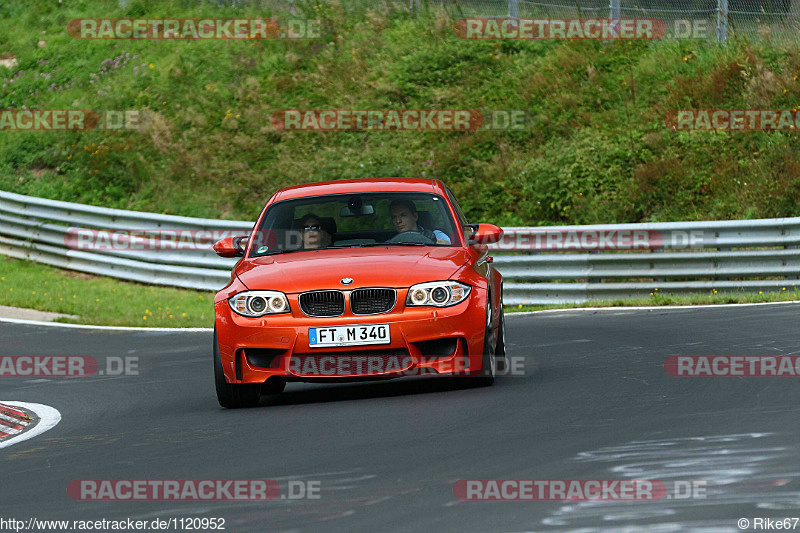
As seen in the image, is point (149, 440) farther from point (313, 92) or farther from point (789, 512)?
point (313, 92)

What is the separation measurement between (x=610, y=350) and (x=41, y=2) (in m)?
29.9

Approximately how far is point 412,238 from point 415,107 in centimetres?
1737

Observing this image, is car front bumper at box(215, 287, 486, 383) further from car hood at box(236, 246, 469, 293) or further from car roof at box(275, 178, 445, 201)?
car roof at box(275, 178, 445, 201)

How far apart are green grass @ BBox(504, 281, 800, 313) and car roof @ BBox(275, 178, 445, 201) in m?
6.69

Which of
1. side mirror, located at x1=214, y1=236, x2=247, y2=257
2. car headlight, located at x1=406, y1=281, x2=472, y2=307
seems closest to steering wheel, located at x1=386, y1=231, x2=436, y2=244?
car headlight, located at x1=406, y1=281, x2=472, y2=307

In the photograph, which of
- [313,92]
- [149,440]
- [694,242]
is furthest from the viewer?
[313,92]

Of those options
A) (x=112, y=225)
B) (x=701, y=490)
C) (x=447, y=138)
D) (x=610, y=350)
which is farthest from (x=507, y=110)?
(x=701, y=490)

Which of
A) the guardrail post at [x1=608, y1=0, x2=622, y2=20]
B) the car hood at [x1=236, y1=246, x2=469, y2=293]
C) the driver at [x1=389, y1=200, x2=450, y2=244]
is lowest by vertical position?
the car hood at [x1=236, y1=246, x2=469, y2=293]

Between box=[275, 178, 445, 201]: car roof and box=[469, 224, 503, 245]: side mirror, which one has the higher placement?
box=[275, 178, 445, 201]: car roof

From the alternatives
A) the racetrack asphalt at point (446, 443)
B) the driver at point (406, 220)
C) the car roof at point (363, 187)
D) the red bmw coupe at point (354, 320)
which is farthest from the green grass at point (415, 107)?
the red bmw coupe at point (354, 320)

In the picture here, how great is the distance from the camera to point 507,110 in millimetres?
26250

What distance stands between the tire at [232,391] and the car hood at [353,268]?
0.63 meters

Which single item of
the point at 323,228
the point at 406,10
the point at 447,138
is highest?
the point at 406,10

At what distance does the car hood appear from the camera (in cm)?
920
